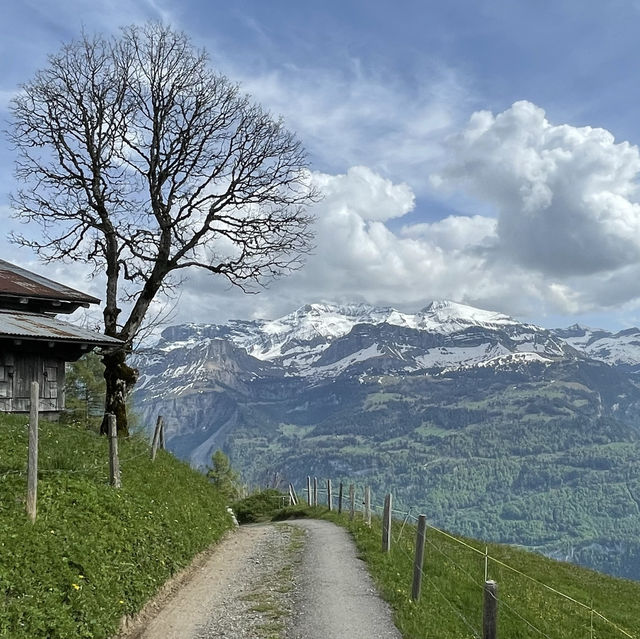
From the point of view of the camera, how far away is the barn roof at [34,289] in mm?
29328

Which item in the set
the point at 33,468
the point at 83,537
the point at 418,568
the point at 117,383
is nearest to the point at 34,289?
the point at 117,383

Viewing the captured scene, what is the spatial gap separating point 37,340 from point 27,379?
13.0 ft

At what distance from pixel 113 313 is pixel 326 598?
19.2 m

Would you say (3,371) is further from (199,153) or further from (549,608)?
(549,608)

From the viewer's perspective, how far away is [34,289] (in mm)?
30469

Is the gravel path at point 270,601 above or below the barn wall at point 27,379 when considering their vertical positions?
below

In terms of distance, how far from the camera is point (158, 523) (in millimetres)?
17312

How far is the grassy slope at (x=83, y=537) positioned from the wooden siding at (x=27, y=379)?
3078 millimetres

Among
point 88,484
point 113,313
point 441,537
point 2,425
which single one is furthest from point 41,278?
point 441,537

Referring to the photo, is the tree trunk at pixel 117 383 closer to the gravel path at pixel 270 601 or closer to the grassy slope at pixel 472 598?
the gravel path at pixel 270 601

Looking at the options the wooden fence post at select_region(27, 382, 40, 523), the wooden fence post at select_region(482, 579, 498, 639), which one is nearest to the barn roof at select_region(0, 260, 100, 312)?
the wooden fence post at select_region(27, 382, 40, 523)

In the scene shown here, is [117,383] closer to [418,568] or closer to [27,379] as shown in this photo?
[27,379]

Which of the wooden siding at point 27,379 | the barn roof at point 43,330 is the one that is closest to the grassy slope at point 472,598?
the barn roof at point 43,330

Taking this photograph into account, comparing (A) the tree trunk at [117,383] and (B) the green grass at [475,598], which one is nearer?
(B) the green grass at [475,598]
